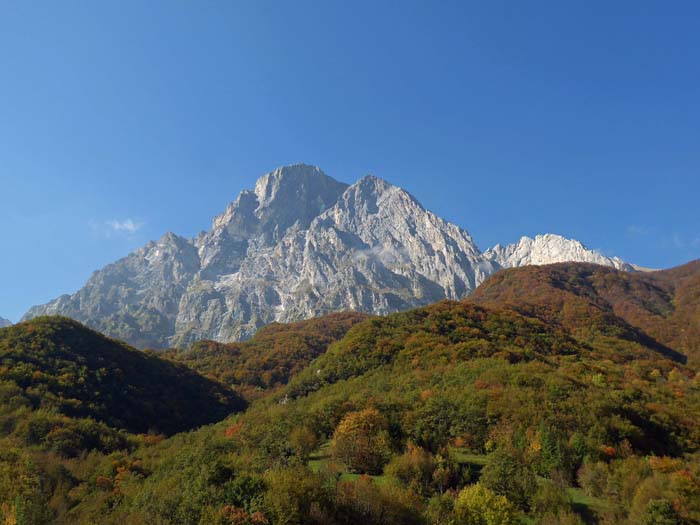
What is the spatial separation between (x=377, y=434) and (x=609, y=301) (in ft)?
513

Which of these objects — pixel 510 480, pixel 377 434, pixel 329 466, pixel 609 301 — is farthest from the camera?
pixel 609 301

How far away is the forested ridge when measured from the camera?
29391 millimetres

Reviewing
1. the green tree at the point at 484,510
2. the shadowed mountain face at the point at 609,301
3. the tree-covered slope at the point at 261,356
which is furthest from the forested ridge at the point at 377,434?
the shadowed mountain face at the point at 609,301

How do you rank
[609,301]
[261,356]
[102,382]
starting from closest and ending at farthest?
1. [102,382]
2. [261,356]
3. [609,301]

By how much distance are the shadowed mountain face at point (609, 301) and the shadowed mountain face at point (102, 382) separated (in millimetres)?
98408

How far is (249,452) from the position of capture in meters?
45.8

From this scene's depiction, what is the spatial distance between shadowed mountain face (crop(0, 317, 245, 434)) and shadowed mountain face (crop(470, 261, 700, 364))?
98408 millimetres

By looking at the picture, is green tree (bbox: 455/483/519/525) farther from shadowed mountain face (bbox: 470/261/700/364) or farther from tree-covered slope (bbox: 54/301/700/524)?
shadowed mountain face (bbox: 470/261/700/364)

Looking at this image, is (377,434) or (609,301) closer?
(377,434)

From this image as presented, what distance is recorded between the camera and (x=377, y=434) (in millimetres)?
45531

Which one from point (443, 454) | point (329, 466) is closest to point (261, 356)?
point (329, 466)

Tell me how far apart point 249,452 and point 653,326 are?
147 meters

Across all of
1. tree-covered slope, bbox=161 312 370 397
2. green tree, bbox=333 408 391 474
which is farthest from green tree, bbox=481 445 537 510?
tree-covered slope, bbox=161 312 370 397

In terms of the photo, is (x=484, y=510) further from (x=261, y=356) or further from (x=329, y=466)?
(x=261, y=356)
